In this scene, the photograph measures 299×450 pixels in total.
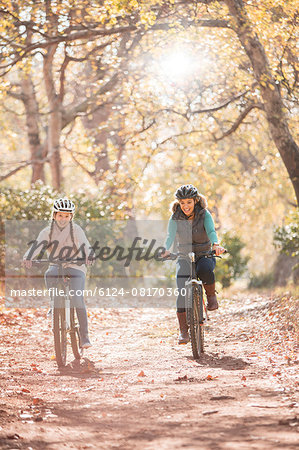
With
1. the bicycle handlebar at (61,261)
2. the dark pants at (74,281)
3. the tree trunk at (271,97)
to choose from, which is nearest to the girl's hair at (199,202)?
the bicycle handlebar at (61,261)

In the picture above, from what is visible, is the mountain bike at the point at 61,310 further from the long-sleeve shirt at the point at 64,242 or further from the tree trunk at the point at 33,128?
the tree trunk at the point at 33,128

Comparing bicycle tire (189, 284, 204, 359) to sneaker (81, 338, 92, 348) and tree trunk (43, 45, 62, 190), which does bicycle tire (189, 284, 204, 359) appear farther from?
tree trunk (43, 45, 62, 190)

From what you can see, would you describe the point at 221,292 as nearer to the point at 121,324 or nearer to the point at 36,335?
the point at 121,324

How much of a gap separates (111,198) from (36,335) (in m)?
7.40

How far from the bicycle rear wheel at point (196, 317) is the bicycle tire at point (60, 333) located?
159 centimetres

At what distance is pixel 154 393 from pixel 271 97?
8677 millimetres

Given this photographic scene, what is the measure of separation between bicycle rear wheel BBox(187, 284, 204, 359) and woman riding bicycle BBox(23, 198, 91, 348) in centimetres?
140

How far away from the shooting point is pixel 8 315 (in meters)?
13.0

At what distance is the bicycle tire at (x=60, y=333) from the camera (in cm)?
797

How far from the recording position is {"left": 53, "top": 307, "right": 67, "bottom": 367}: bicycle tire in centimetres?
797

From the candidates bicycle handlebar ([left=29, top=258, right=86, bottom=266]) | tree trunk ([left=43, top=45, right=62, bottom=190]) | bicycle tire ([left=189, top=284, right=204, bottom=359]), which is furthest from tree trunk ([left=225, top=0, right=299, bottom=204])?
tree trunk ([left=43, top=45, right=62, bottom=190])

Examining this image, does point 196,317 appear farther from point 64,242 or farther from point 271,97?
point 271,97

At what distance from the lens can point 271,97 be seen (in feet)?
44.1

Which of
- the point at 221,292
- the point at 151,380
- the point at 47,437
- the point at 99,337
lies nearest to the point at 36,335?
the point at 99,337
